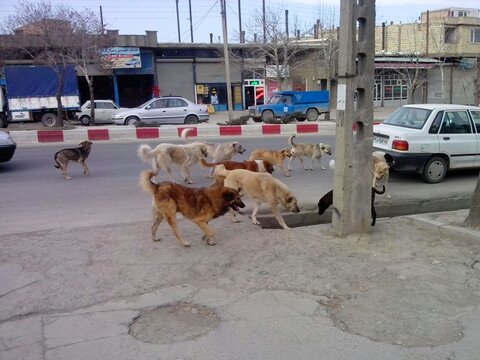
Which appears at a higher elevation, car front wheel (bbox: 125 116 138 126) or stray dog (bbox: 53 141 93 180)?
car front wheel (bbox: 125 116 138 126)

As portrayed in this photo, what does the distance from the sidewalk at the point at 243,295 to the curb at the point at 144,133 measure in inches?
517

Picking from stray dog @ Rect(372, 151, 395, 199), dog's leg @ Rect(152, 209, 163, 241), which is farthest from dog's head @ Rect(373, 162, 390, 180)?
dog's leg @ Rect(152, 209, 163, 241)

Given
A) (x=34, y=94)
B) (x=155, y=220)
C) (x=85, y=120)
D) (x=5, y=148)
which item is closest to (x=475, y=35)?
(x=85, y=120)

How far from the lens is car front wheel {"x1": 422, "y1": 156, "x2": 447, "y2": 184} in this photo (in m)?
9.83

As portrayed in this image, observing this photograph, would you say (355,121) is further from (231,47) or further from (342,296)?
(231,47)

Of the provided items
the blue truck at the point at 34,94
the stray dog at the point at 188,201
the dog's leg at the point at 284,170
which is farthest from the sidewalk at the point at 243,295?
the blue truck at the point at 34,94

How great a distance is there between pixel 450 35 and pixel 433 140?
1694 inches

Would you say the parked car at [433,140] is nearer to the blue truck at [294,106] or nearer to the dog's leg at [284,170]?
the dog's leg at [284,170]

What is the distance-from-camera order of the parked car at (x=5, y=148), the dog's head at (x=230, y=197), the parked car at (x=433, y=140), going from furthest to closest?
the parked car at (x=5, y=148) → the parked car at (x=433, y=140) → the dog's head at (x=230, y=197)

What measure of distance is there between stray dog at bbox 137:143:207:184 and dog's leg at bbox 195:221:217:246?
4.20m

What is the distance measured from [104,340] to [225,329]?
0.92 metres

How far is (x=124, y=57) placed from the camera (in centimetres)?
3547

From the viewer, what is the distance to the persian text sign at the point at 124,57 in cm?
3476

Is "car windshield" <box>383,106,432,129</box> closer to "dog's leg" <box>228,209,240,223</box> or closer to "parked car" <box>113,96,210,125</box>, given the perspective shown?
"dog's leg" <box>228,209,240,223</box>
